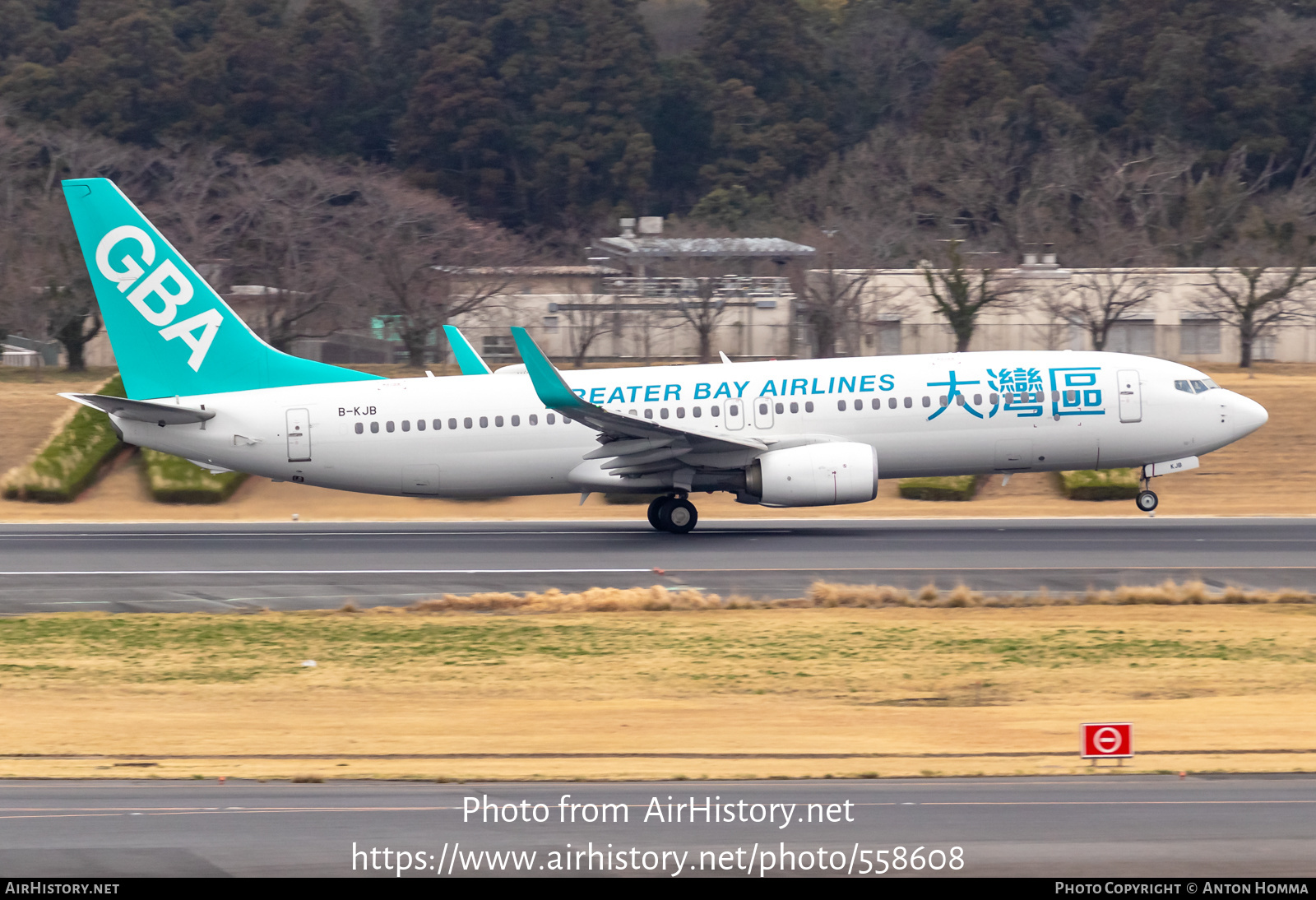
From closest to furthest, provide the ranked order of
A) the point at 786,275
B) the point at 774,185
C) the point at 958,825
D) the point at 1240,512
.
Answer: the point at 958,825, the point at 1240,512, the point at 786,275, the point at 774,185

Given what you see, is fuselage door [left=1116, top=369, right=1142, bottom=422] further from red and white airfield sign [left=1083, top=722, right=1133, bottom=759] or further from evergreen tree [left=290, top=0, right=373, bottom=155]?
evergreen tree [left=290, top=0, right=373, bottom=155]

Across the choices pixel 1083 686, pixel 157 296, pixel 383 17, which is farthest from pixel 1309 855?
pixel 383 17

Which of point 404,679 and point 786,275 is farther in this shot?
point 786,275

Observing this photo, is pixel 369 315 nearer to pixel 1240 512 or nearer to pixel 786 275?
pixel 786 275

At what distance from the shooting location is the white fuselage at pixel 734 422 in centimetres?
3291

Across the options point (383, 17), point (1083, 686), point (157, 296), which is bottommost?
point (1083, 686)

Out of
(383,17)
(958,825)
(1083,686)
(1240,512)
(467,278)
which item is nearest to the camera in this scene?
(958,825)

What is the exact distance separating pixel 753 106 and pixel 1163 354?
122 ft

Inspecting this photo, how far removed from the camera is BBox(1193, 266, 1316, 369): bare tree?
5825cm

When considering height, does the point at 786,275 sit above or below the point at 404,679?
above

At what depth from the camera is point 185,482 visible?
135 ft

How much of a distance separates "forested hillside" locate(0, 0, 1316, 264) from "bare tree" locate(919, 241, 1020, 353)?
1942cm

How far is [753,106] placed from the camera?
308 ft

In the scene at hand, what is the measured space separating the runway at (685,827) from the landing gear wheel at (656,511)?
19660 mm
